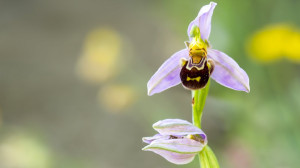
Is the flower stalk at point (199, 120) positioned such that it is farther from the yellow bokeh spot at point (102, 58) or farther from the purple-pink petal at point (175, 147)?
the yellow bokeh spot at point (102, 58)

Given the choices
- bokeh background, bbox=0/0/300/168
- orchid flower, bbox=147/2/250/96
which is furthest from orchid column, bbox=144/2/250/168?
bokeh background, bbox=0/0/300/168

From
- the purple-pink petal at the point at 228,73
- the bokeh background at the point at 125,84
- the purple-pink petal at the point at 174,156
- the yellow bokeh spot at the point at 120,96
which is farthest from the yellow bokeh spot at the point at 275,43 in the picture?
the purple-pink petal at the point at 174,156

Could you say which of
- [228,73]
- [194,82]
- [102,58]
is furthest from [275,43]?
[194,82]

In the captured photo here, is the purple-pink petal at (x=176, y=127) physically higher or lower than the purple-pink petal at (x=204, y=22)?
lower

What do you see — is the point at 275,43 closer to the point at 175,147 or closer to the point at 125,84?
the point at 125,84

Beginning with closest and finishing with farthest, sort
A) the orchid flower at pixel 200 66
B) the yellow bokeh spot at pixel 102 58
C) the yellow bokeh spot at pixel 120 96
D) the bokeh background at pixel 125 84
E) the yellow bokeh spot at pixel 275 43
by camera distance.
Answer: the orchid flower at pixel 200 66 → the bokeh background at pixel 125 84 → the yellow bokeh spot at pixel 275 43 → the yellow bokeh spot at pixel 120 96 → the yellow bokeh spot at pixel 102 58

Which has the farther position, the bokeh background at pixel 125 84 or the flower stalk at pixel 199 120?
the bokeh background at pixel 125 84

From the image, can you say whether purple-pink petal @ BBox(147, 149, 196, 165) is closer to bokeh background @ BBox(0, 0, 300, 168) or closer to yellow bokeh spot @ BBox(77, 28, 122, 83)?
bokeh background @ BBox(0, 0, 300, 168)
